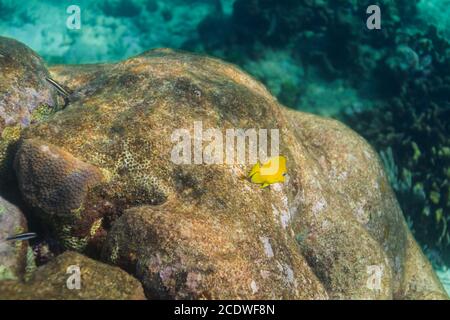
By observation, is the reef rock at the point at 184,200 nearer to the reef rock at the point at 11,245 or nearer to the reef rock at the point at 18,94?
the reef rock at the point at 11,245

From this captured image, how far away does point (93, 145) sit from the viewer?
12.6 feet

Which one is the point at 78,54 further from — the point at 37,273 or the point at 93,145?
the point at 37,273

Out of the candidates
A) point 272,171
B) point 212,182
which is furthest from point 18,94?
point 272,171

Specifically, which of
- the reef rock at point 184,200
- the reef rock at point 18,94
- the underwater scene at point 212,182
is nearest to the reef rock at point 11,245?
the underwater scene at point 212,182

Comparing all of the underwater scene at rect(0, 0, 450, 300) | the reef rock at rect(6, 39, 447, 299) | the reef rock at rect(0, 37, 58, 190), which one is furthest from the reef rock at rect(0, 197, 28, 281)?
the reef rock at rect(0, 37, 58, 190)

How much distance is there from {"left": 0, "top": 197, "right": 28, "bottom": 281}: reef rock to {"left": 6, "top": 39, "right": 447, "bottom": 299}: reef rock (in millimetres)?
316

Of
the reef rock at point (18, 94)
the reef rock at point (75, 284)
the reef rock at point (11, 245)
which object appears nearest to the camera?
the reef rock at point (75, 284)

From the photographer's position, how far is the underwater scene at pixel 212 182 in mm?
3191

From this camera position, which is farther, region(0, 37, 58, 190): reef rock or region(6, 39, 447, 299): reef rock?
region(0, 37, 58, 190): reef rock

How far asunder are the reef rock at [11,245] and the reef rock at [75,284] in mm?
399

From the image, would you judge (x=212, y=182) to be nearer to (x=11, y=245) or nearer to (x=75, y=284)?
(x=75, y=284)

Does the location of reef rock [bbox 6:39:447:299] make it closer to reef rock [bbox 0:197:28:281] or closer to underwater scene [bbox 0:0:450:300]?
underwater scene [bbox 0:0:450:300]

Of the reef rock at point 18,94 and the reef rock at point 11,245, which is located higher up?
the reef rock at point 18,94

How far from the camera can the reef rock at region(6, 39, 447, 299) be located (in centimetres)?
318
